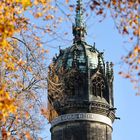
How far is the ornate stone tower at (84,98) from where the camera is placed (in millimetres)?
45469

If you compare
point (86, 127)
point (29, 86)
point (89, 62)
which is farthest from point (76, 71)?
point (29, 86)

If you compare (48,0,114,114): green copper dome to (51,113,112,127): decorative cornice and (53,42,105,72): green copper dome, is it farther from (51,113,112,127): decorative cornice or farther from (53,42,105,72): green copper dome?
(51,113,112,127): decorative cornice

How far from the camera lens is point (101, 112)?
46000 millimetres

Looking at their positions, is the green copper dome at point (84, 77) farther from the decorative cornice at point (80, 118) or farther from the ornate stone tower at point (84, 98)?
the decorative cornice at point (80, 118)

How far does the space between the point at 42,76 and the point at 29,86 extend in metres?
0.61

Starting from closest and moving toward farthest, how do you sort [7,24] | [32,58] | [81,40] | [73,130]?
1. [7,24]
2. [32,58]
3. [73,130]
4. [81,40]

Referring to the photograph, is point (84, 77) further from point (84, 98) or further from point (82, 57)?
point (84, 98)

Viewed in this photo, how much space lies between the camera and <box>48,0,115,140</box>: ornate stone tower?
4547cm

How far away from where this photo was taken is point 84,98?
4584cm

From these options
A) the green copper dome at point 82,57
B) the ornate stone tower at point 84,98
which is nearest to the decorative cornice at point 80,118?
the ornate stone tower at point 84,98

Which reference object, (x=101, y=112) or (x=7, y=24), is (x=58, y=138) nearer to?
(x=101, y=112)

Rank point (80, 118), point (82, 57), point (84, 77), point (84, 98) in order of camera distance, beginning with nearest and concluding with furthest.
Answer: point (80, 118) < point (84, 98) < point (84, 77) < point (82, 57)

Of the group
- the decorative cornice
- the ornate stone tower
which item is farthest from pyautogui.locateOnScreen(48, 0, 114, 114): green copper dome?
the decorative cornice

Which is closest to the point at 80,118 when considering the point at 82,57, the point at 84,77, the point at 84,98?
the point at 84,98
